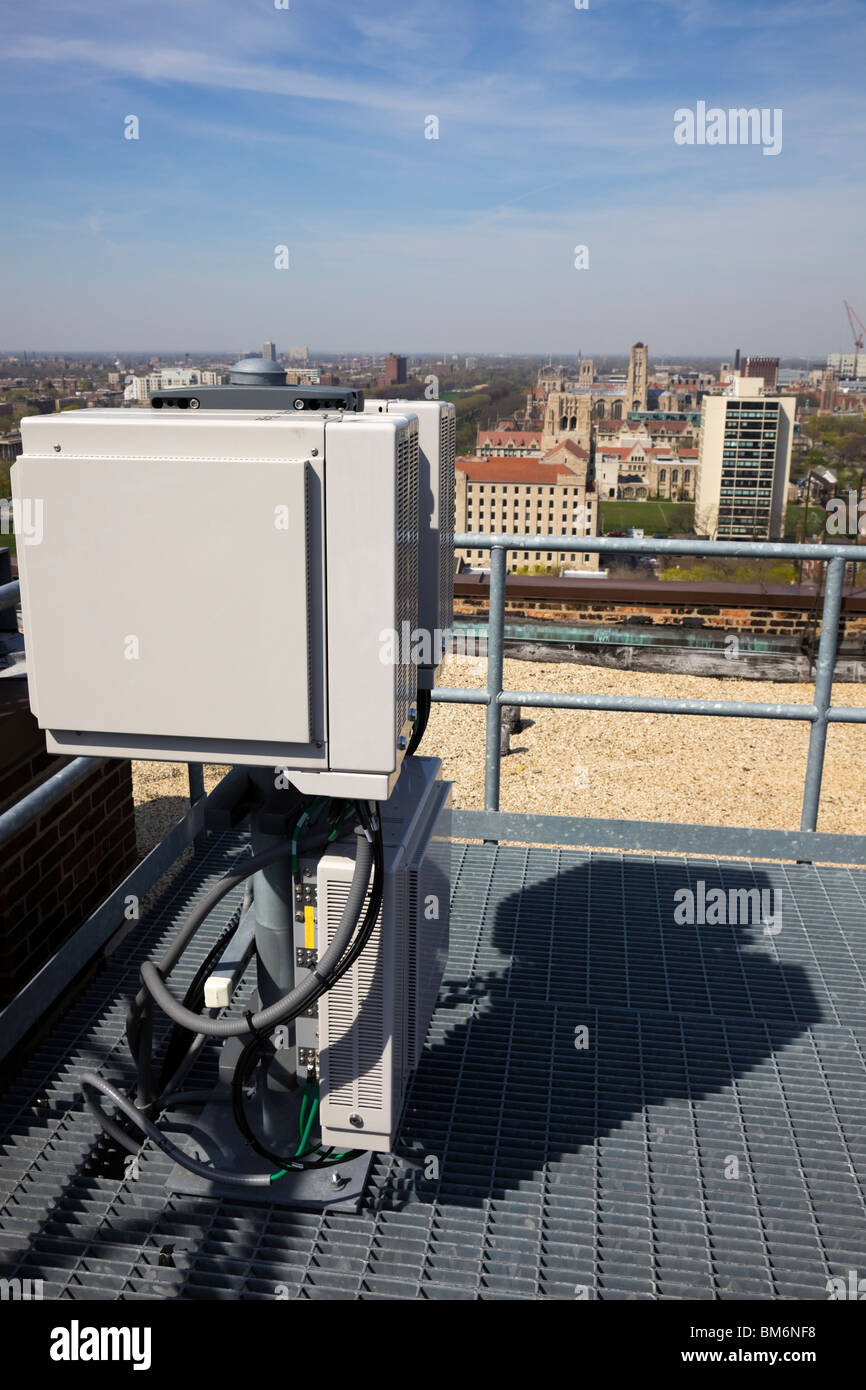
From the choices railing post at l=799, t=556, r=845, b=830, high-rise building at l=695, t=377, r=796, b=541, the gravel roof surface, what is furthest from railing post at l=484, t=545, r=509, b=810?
high-rise building at l=695, t=377, r=796, b=541

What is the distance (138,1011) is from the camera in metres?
2.29

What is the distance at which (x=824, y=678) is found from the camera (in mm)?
3580

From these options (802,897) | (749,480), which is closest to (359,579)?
(802,897)

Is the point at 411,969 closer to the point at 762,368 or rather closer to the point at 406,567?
the point at 406,567

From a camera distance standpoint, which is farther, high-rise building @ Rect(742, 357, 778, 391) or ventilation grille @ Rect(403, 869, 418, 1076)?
high-rise building @ Rect(742, 357, 778, 391)

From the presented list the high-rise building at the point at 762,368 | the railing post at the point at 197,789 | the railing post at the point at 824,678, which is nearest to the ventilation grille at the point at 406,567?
the railing post at the point at 197,789

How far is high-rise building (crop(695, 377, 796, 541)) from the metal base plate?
49824 millimetres

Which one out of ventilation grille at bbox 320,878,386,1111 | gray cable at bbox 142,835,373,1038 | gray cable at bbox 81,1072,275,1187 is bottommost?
gray cable at bbox 81,1072,275,1187

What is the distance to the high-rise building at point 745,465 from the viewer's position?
52.5m

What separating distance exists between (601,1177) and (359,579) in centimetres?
147

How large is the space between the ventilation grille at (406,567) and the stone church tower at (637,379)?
333ft

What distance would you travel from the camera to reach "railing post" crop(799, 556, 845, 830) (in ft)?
11.3

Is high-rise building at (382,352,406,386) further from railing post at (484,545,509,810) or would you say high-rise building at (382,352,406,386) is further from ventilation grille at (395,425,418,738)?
ventilation grille at (395,425,418,738)

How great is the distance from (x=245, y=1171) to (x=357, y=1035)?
0.45 meters
